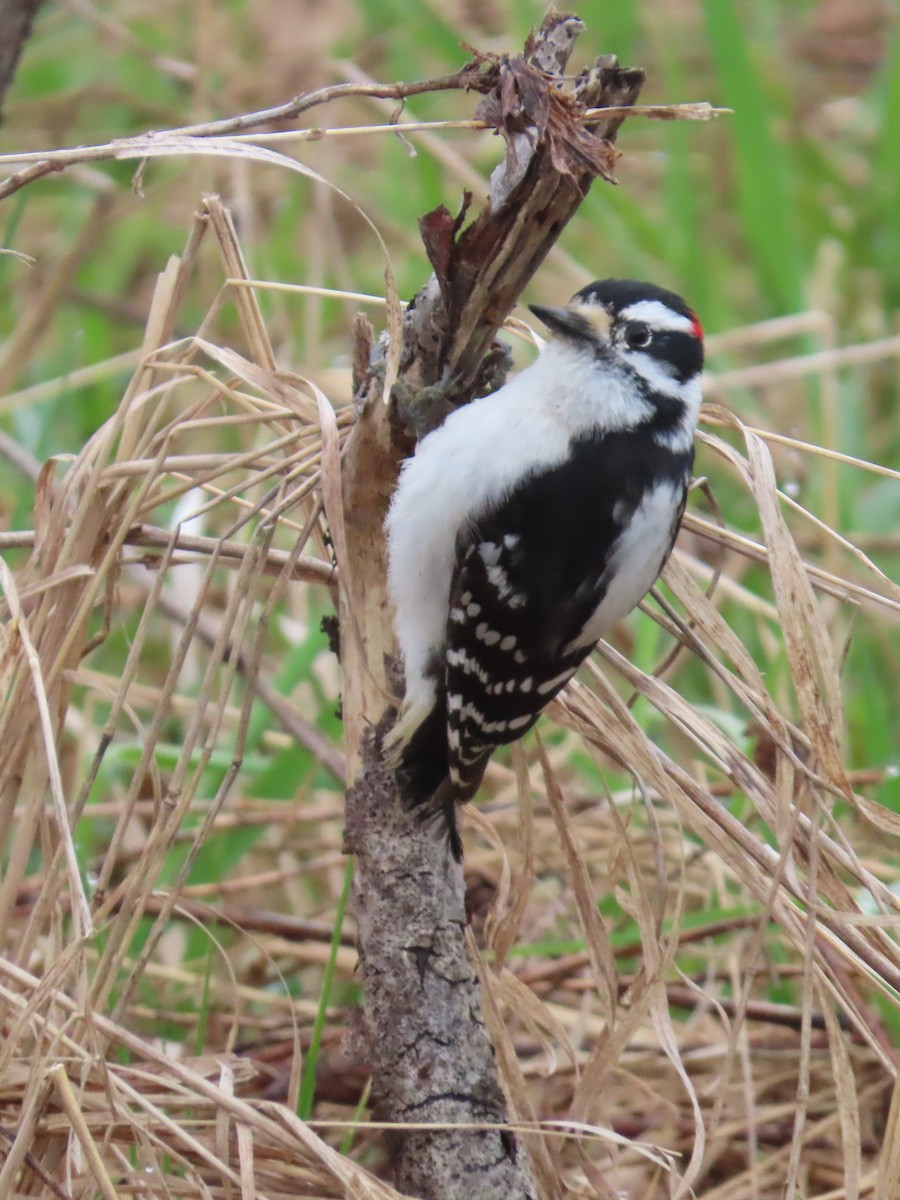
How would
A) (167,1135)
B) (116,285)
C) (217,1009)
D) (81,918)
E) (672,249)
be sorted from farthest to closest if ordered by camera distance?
Answer: (116,285)
(672,249)
(217,1009)
(167,1135)
(81,918)

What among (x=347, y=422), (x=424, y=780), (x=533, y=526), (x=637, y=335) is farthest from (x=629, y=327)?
(x=424, y=780)

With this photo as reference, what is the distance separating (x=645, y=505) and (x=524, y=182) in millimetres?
782

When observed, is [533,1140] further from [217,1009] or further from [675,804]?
[217,1009]

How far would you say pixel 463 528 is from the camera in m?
2.96

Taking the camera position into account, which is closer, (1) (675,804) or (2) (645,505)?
(1) (675,804)

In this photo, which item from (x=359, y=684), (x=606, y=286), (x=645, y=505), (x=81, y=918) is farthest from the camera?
(x=606, y=286)

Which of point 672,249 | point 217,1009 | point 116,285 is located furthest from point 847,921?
point 116,285

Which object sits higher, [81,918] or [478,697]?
[478,697]

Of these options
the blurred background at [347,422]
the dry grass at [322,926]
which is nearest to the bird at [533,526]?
the dry grass at [322,926]

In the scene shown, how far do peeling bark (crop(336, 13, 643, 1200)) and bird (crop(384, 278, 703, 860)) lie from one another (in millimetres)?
63

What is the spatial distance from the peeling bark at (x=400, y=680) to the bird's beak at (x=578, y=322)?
1.06ft

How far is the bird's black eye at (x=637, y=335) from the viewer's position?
307cm

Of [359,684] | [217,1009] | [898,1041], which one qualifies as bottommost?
[217,1009]

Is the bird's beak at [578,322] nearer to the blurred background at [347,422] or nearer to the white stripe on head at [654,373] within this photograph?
the white stripe on head at [654,373]
